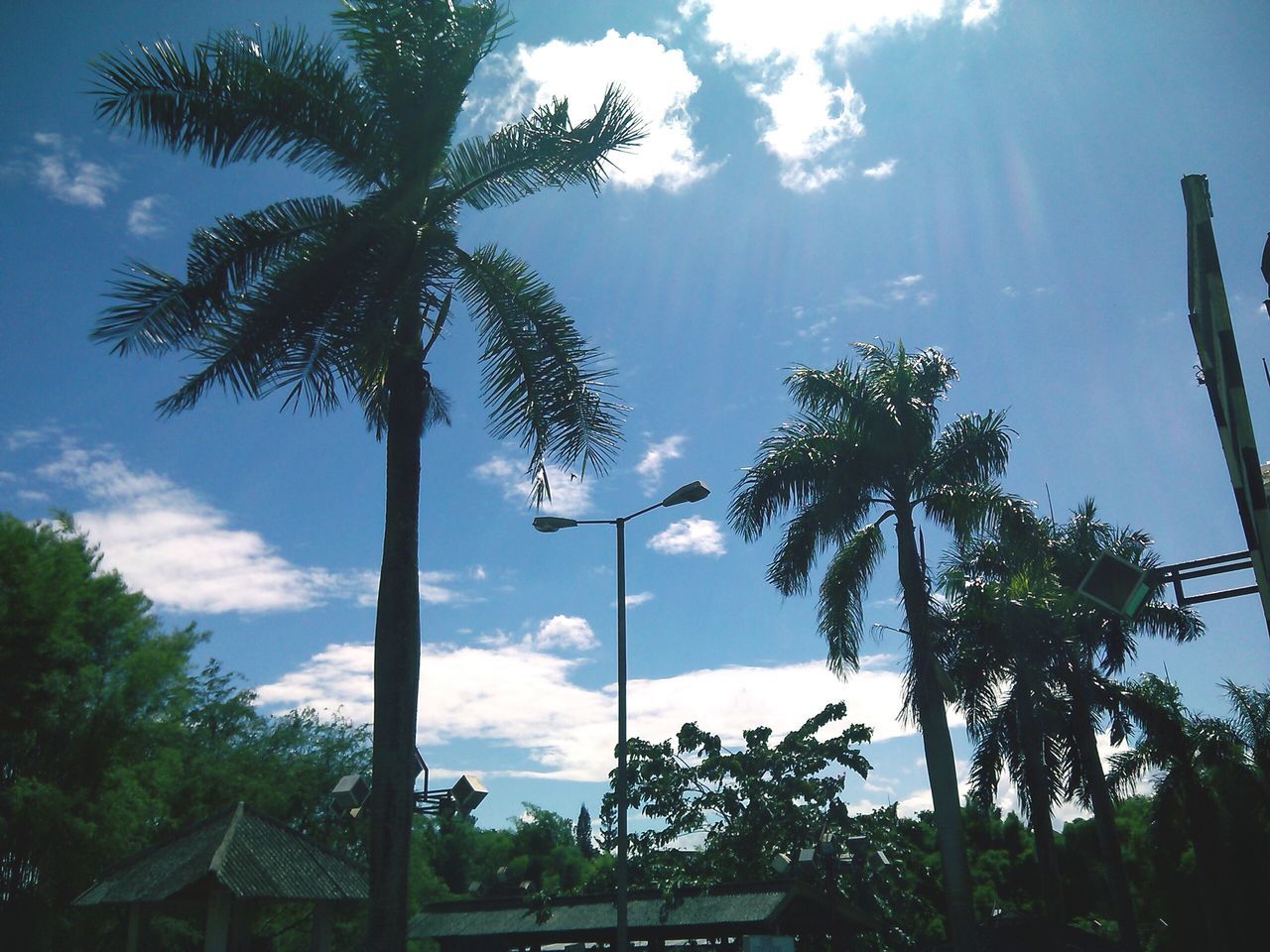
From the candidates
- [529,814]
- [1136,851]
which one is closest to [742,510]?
[1136,851]

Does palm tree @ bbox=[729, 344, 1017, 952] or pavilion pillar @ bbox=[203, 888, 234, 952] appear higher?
palm tree @ bbox=[729, 344, 1017, 952]

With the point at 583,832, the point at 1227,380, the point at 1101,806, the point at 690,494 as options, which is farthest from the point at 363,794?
the point at 583,832

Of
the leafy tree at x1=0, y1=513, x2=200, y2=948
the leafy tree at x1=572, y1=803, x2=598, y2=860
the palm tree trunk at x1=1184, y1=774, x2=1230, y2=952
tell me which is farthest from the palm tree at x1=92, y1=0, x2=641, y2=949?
the leafy tree at x1=572, y1=803, x2=598, y2=860

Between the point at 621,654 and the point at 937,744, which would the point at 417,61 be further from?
the point at 937,744

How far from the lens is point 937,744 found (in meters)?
19.5

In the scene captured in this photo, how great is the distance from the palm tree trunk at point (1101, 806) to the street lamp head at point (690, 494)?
18864 mm

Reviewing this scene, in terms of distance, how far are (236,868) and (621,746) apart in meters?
7.17

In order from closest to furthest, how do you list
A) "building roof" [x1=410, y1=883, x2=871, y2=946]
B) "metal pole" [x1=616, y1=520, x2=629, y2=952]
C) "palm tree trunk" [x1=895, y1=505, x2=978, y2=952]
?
1. "metal pole" [x1=616, y1=520, x2=629, y2=952]
2. "palm tree trunk" [x1=895, y1=505, x2=978, y2=952]
3. "building roof" [x1=410, y1=883, x2=871, y2=946]

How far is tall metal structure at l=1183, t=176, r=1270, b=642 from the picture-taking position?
23.7ft

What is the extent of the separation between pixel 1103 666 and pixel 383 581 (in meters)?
27.5

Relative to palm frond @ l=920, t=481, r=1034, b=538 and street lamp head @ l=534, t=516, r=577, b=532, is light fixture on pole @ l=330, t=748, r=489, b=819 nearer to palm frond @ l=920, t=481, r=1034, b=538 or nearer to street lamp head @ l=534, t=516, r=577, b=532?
street lamp head @ l=534, t=516, r=577, b=532

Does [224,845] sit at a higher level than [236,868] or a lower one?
higher

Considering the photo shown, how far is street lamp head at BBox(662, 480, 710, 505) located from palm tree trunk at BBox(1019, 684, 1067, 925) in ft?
58.3

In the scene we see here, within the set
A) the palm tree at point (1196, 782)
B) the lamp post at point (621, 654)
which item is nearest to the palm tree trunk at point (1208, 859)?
the palm tree at point (1196, 782)
